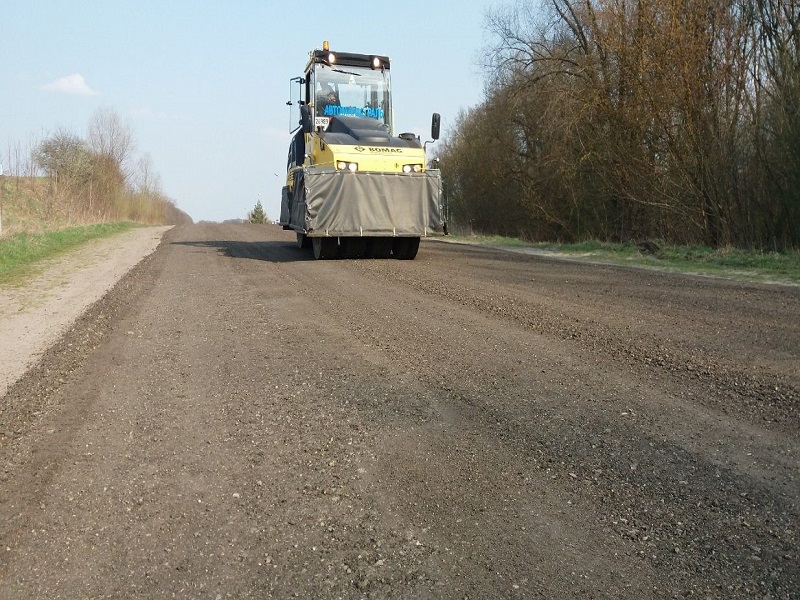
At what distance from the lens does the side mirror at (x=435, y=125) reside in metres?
14.4

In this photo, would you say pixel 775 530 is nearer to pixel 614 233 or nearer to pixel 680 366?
pixel 680 366

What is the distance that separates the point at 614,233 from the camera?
76.3ft

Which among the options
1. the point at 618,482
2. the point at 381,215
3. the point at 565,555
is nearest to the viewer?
the point at 565,555

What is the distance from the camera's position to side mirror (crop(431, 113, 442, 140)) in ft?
47.3

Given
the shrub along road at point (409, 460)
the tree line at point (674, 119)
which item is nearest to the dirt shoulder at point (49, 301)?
the shrub along road at point (409, 460)

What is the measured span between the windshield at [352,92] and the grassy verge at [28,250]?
6.70 metres

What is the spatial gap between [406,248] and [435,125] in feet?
8.30

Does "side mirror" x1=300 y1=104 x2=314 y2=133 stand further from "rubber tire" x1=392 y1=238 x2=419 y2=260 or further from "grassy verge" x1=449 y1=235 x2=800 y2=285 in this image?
"grassy verge" x1=449 y1=235 x2=800 y2=285

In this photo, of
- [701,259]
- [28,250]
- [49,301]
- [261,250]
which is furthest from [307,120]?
[701,259]

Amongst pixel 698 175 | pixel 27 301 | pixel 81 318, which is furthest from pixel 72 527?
pixel 698 175

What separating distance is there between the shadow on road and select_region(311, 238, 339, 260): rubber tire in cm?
37

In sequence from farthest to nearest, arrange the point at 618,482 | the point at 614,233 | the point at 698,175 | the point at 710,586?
the point at 614,233 → the point at 698,175 → the point at 618,482 → the point at 710,586

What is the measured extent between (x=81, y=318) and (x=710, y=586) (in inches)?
294

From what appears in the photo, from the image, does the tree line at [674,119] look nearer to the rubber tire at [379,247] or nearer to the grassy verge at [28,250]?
the rubber tire at [379,247]
